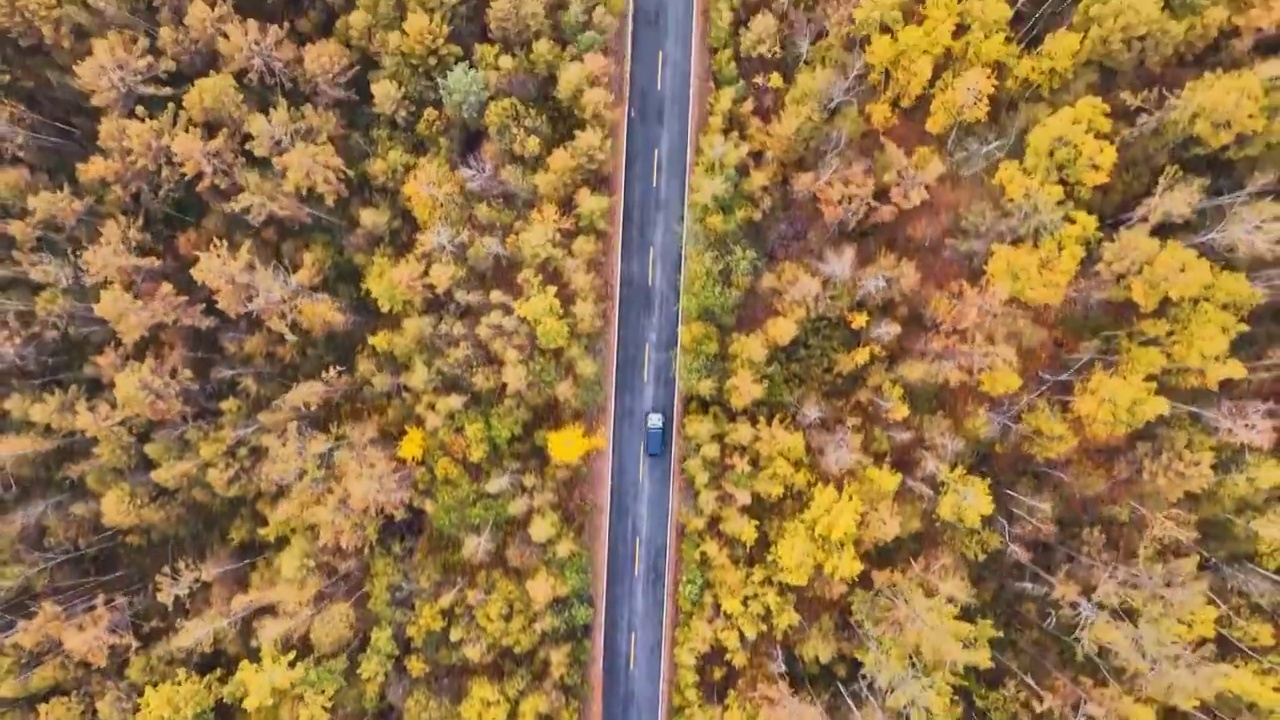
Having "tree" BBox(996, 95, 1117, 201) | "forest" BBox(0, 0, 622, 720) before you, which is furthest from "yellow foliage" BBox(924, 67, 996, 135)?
"forest" BBox(0, 0, 622, 720)

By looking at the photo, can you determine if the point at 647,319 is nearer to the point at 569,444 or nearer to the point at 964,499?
the point at 569,444

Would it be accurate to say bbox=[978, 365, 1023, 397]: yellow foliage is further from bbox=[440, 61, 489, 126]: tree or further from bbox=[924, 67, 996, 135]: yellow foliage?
bbox=[440, 61, 489, 126]: tree

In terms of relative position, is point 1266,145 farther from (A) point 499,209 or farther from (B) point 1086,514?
(A) point 499,209

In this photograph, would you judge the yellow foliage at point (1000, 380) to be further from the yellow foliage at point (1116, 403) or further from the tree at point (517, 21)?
the tree at point (517, 21)

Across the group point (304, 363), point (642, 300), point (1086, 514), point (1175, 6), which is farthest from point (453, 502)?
point (1175, 6)

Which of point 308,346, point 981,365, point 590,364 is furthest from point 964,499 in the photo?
point 308,346
